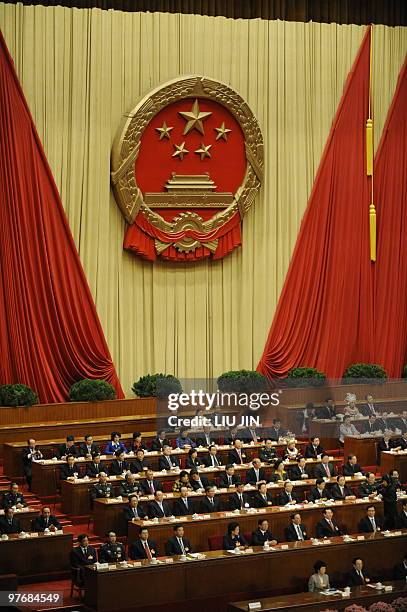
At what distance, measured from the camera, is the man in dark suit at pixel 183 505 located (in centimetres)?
1351

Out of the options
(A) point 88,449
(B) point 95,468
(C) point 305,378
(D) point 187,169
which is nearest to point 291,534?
(B) point 95,468

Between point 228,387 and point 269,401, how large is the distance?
683mm

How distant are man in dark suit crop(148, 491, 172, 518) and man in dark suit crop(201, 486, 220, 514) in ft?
1.59

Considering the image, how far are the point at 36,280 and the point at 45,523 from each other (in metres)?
5.67

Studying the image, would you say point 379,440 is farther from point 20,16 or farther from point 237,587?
point 20,16

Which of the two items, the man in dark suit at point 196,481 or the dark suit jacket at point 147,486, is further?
the man in dark suit at point 196,481

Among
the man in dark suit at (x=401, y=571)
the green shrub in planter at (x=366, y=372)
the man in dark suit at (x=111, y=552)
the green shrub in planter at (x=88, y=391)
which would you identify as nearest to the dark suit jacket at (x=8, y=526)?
the man in dark suit at (x=111, y=552)

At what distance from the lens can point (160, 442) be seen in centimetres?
1591

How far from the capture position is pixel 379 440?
55.4 ft

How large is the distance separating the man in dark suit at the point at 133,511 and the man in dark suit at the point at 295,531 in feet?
5.30

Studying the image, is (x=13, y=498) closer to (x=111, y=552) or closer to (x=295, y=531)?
(x=111, y=552)

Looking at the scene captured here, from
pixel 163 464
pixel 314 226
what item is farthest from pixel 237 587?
pixel 314 226

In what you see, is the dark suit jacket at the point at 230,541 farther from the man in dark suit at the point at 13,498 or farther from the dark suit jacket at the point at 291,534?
the man in dark suit at the point at 13,498

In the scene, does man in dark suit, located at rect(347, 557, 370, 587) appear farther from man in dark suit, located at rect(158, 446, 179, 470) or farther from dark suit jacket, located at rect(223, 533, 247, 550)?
man in dark suit, located at rect(158, 446, 179, 470)
